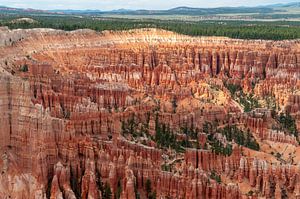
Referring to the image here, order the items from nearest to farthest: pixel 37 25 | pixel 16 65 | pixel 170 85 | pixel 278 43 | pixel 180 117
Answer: pixel 180 117
pixel 16 65
pixel 170 85
pixel 278 43
pixel 37 25

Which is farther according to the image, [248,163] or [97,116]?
[97,116]

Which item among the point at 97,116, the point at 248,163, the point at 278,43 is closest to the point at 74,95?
the point at 97,116

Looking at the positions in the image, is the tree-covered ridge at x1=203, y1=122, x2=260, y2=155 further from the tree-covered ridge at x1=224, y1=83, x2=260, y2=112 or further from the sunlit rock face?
the tree-covered ridge at x1=224, y1=83, x2=260, y2=112

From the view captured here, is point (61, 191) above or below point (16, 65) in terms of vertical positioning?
below

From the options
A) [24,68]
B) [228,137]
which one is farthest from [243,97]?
[24,68]

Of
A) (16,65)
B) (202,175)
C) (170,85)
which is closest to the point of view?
(202,175)

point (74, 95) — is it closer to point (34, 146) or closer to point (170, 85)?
point (34, 146)

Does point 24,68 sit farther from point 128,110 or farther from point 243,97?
point 243,97

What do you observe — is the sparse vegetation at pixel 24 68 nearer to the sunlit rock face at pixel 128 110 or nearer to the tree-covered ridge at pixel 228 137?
the sunlit rock face at pixel 128 110

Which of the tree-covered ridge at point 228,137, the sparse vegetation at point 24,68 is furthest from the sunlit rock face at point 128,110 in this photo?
the tree-covered ridge at point 228,137
